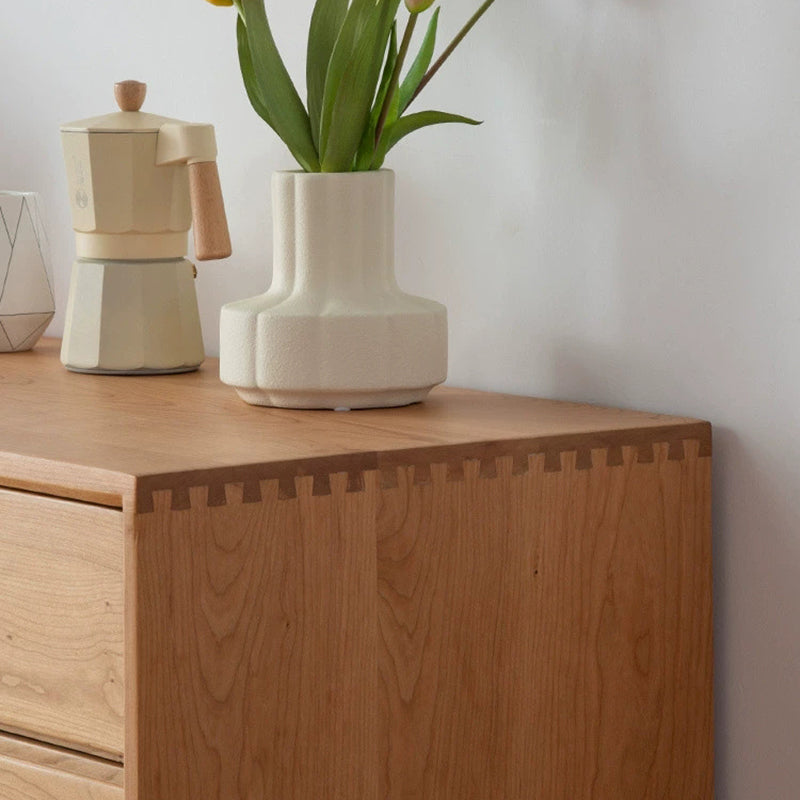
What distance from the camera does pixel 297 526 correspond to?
2.93ft

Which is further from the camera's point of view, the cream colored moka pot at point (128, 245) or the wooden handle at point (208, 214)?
the cream colored moka pot at point (128, 245)

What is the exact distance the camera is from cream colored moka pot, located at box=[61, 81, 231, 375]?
4.41ft

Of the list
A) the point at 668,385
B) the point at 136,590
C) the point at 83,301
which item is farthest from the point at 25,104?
the point at 136,590

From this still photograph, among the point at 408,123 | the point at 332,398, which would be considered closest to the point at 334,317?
the point at 332,398

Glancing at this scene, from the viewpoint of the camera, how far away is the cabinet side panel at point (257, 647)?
844 millimetres

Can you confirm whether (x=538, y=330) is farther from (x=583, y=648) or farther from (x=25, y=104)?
(x=25, y=104)

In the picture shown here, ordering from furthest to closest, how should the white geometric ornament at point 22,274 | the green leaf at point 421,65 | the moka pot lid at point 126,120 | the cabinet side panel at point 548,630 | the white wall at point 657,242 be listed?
the white geometric ornament at point 22,274 < the moka pot lid at point 126,120 < the green leaf at point 421,65 < the white wall at point 657,242 < the cabinet side panel at point 548,630

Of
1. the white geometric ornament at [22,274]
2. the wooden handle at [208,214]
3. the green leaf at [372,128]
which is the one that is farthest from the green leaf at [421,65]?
the white geometric ornament at [22,274]

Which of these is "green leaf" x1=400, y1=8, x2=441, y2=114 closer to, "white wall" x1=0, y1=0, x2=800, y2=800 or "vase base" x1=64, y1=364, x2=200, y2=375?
"white wall" x1=0, y1=0, x2=800, y2=800

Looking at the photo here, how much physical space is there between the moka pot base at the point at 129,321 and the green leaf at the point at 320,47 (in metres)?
0.28

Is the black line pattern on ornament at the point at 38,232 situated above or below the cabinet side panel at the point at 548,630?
above

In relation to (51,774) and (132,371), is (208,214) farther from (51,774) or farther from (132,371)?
(51,774)

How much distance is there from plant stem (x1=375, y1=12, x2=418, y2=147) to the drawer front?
0.40m

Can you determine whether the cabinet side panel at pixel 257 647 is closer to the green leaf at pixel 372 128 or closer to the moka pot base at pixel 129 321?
the green leaf at pixel 372 128
